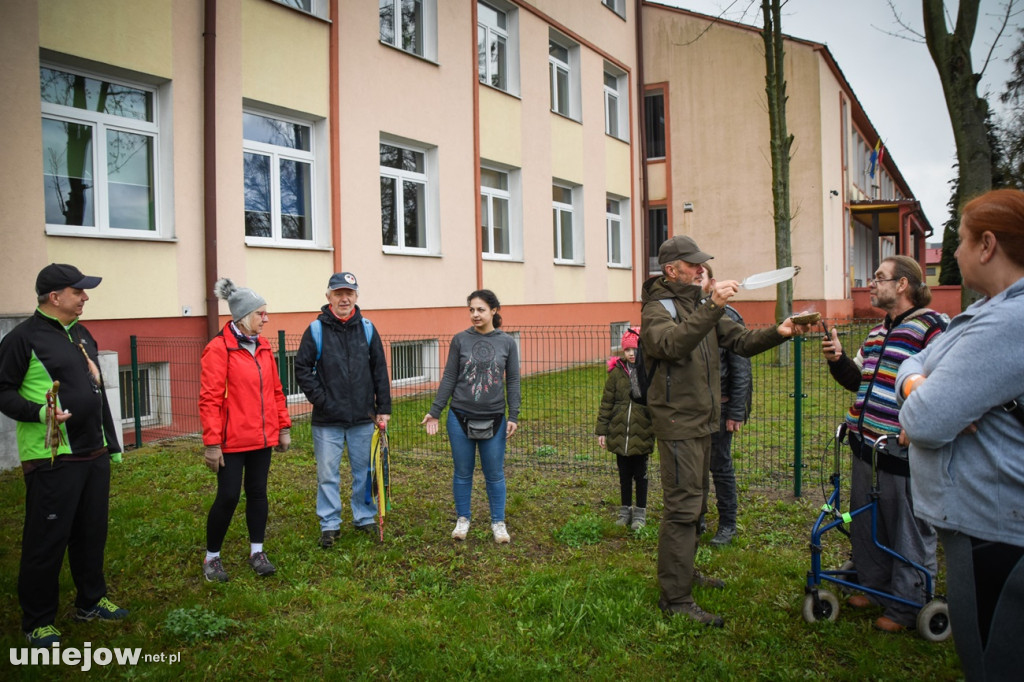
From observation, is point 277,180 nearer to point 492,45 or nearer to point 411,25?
point 411,25

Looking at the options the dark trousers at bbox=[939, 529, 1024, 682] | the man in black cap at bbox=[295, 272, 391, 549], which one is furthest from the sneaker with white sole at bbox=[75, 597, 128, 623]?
the dark trousers at bbox=[939, 529, 1024, 682]

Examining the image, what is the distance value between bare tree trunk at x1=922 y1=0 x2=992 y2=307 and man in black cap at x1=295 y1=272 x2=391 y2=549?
4.31 metres

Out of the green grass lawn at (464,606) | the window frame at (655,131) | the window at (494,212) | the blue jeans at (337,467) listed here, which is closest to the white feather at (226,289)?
the blue jeans at (337,467)

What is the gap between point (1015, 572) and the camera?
193cm

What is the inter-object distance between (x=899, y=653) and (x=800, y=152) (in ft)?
60.7

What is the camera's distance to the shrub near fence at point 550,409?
7664 millimetres

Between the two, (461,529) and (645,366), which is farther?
(461,529)

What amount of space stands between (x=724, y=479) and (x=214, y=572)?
347cm

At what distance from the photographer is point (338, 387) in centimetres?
521

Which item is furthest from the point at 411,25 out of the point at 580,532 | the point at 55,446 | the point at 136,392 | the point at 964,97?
the point at 55,446

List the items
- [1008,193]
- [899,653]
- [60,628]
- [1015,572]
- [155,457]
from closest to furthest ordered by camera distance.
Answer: [1015,572], [1008,193], [899,653], [60,628], [155,457]

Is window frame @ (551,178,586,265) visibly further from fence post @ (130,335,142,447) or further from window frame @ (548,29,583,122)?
fence post @ (130,335,142,447)

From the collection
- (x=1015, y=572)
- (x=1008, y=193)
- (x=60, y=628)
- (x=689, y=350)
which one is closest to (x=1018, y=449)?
(x=1015, y=572)

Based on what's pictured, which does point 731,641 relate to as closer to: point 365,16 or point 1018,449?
point 1018,449
